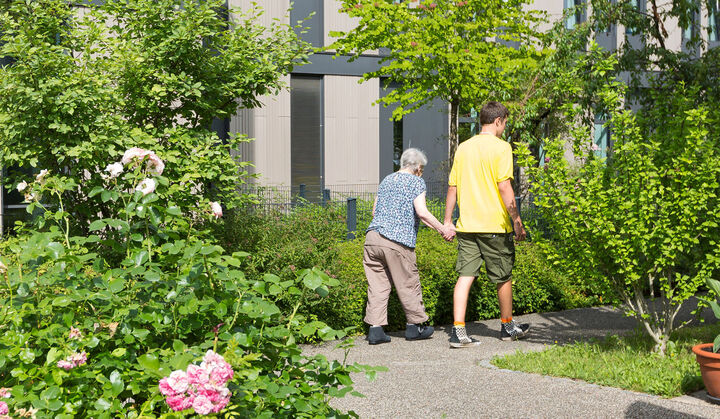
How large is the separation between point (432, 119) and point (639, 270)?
15.6 meters

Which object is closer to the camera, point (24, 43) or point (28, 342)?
point (28, 342)

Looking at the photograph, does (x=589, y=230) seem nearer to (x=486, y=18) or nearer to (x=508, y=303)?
(x=508, y=303)

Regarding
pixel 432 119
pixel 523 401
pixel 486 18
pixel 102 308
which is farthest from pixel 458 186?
pixel 432 119

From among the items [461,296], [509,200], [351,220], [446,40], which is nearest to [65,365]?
[461,296]

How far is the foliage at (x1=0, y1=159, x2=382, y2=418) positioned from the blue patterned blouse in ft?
12.4

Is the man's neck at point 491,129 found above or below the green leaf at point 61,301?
above

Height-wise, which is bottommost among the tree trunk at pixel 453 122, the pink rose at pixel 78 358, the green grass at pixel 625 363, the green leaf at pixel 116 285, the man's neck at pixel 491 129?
the green grass at pixel 625 363

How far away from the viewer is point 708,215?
5.50m

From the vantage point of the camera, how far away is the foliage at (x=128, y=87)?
6.05 m

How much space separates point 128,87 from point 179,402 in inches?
198

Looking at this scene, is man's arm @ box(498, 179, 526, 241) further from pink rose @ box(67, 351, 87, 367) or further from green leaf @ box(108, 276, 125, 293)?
pink rose @ box(67, 351, 87, 367)

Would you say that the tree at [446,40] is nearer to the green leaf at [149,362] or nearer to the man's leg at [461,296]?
the man's leg at [461,296]

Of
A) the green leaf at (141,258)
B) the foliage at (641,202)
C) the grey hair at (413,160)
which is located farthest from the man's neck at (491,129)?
the green leaf at (141,258)

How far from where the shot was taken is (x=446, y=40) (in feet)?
43.8
